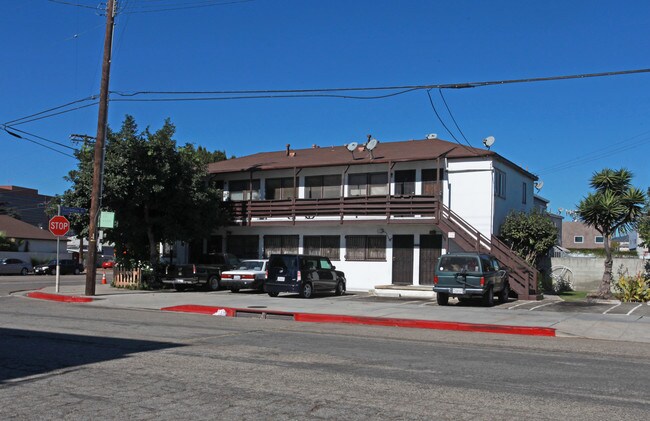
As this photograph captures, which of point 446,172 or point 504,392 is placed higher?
point 446,172

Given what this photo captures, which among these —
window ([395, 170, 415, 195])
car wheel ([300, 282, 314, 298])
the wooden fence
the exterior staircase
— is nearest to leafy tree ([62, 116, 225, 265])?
the wooden fence

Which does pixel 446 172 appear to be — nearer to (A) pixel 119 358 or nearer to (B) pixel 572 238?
(A) pixel 119 358

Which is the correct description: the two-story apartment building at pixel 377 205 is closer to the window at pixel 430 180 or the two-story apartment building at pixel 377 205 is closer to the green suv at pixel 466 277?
the window at pixel 430 180

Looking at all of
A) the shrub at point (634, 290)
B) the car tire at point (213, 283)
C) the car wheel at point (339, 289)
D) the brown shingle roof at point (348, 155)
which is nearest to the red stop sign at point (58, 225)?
the car tire at point (213, 283)

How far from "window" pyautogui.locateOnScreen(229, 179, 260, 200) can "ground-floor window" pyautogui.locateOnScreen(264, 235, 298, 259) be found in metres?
2.56

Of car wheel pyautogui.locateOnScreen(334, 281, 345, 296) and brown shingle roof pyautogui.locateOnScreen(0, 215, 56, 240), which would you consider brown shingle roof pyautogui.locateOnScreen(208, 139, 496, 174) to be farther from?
brown shingle roof pyautogui.locateOnScreen(0, 215, 56, 240)

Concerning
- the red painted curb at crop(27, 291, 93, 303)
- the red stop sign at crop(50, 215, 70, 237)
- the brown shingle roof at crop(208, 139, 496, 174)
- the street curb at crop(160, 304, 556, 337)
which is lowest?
the red painted curb at crop(27, 291, 93, 303)

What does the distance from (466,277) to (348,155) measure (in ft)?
43.9

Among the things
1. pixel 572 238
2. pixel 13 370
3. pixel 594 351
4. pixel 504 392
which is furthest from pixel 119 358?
pixel 572 238

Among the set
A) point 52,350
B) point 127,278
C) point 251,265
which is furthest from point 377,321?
point 127,278

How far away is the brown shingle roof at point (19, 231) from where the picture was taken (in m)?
57.8

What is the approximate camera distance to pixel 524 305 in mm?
20938

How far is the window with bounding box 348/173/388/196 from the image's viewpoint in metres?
29.7

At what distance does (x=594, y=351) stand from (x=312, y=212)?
63.8 feet
